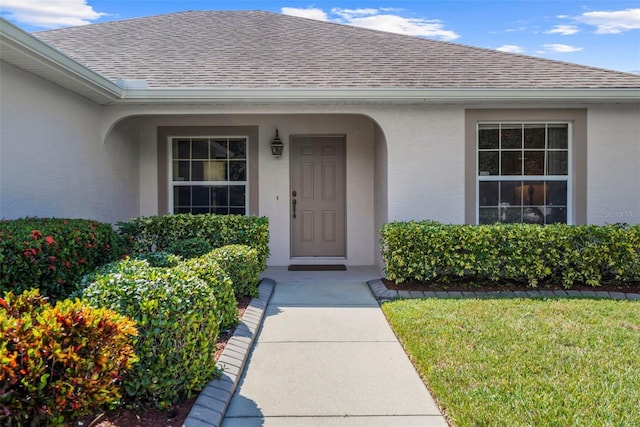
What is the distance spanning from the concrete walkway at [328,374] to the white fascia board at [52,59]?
140 inches

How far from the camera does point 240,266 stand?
546 cm

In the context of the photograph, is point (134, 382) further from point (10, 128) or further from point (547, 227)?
point (547, 227)

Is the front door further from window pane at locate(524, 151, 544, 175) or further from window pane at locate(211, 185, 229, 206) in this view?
window pane at locate(524, 151, 544, 175)

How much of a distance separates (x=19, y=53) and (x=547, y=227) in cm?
665

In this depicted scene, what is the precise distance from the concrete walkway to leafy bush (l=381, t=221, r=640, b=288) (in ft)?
3.22

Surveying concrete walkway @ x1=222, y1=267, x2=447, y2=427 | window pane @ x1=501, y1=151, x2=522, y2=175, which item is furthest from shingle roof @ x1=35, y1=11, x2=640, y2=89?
concrete walkway @ x1=222, y1=267, x2=447, y2=427

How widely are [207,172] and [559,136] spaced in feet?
19.6

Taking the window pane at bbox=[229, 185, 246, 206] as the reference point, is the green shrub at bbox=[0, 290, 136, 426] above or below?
below

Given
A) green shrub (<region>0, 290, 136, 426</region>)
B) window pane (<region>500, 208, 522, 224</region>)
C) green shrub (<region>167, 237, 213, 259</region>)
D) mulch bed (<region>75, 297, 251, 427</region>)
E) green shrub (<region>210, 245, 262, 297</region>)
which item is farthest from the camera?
window pane (<region>500, 208, 522, 224</region>)

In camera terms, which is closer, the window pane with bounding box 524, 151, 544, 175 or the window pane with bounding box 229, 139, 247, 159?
the window pane with bounding box 524, 151, 544, 175

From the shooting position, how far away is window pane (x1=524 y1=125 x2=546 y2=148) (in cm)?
738

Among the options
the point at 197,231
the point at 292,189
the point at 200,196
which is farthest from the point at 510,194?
the point at 200,196

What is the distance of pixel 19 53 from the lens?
180 inches

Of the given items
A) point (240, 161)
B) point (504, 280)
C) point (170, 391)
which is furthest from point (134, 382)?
point (240, 161)
